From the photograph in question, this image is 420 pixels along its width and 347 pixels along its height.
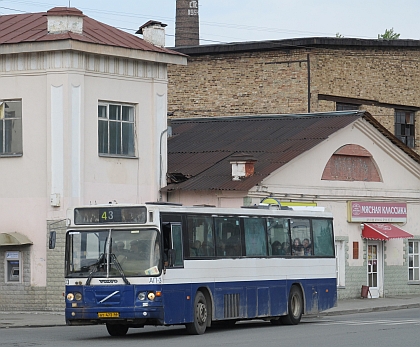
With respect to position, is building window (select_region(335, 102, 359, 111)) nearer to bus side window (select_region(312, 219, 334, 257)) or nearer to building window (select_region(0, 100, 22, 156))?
bus side window (select_region(312, 219, 334, 257))

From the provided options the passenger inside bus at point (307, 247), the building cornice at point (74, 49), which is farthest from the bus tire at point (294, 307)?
the building cornice at point (74, 49)

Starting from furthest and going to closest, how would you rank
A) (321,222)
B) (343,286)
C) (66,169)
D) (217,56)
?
(217,56), (343,286), (66,169), (321,222)

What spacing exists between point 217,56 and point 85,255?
2449 centimetres

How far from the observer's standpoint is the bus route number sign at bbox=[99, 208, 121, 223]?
19969 mm

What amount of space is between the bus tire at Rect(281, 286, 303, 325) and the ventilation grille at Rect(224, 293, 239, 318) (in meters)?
2.17

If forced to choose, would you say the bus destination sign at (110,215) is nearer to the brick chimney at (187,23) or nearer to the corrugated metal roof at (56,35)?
the corrugated metal roof at (56,35)

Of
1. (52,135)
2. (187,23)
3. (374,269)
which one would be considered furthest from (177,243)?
(187,23)

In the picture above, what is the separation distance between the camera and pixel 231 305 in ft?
71.4

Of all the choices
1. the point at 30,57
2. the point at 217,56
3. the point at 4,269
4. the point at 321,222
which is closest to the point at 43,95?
the point at 30,57

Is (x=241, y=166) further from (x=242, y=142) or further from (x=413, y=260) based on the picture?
(x=413, y=260)

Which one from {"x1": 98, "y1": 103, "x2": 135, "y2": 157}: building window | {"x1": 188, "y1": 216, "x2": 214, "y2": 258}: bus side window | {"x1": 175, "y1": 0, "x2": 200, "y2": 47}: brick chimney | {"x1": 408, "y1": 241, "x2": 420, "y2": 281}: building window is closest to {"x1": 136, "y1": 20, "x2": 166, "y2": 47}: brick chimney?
{"x1": 98, "y1": 103, "x2": 135, "y2": 157}: building window

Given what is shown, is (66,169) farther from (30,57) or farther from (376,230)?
(376,230)

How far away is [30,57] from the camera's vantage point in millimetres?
27859

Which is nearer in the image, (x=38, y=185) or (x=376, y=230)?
(x=38, y=185)
